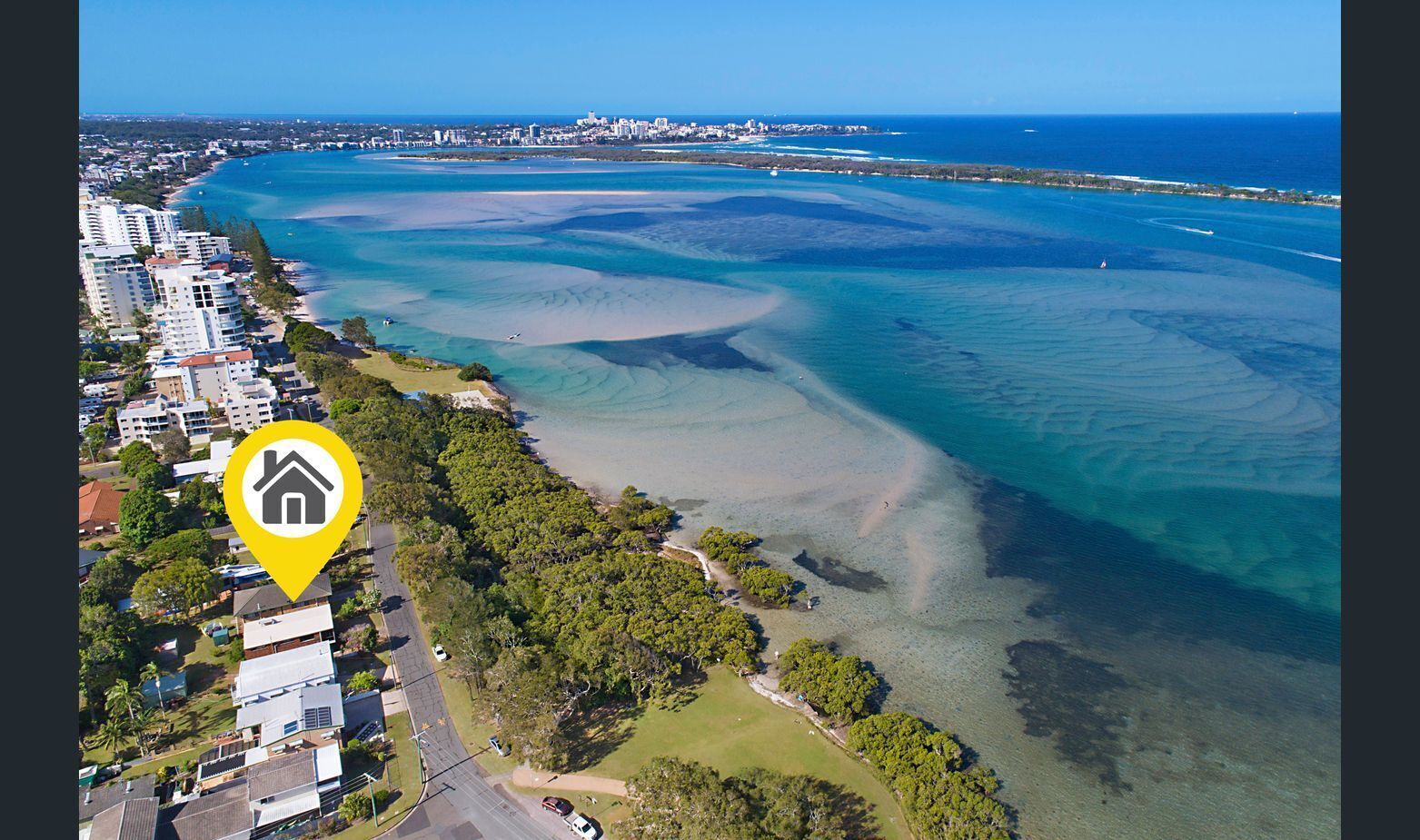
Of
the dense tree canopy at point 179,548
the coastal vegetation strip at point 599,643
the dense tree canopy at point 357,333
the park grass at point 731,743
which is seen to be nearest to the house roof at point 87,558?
the dense tree canopy at point 179,548

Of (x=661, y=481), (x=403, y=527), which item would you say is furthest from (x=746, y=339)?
(x=403, y=527)

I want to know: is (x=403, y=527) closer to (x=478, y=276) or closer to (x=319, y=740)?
(x=319, y=740)

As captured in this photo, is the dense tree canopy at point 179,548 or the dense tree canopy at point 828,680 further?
the dense tree canopy at point 179,548

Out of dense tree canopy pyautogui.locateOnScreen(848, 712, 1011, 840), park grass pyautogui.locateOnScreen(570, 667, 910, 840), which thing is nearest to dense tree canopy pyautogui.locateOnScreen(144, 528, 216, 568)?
park grass pyautogui.locateOnScreen(570, 667, 910, 840)

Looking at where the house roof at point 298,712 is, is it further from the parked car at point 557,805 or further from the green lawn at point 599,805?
the parked car at point 557,805

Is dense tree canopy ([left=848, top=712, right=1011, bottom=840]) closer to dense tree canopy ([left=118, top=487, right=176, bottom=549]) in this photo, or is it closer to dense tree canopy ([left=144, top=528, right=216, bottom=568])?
dense tree canopy ([left=144, top=528, right=216, bottom=568])
